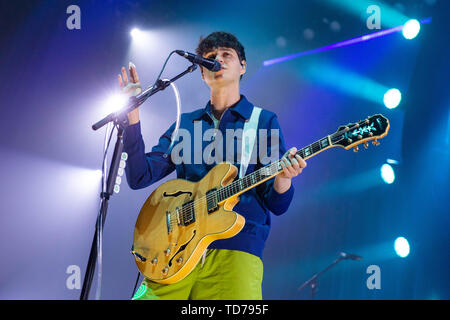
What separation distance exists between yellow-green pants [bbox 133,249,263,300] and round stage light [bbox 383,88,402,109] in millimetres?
2339

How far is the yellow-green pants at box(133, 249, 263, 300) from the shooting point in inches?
78.1

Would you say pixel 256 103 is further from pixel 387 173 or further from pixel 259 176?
pixel 259 176

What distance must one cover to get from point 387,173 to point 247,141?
195 cm

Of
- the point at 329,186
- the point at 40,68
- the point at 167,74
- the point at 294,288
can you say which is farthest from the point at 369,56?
the point at 40,68

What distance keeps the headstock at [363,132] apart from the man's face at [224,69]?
803mm

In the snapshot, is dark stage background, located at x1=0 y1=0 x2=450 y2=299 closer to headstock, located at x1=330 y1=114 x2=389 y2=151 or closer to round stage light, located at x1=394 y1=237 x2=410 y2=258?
round stage light, located at x1=394 y1=237 x2=410 y2=258

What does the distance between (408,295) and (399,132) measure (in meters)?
1.39

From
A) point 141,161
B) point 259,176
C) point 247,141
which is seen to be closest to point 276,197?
point 259,176

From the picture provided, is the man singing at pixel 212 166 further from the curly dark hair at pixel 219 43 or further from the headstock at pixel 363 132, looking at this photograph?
the headstock at pixel 363 132

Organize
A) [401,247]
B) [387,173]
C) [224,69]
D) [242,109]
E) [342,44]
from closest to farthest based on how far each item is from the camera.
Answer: [242,109], [224,69], [401,247], [387,173], [342,44]

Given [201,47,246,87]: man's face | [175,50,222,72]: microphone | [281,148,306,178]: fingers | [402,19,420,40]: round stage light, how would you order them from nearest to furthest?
[281,148,306,178]: fingers
[175,50,222,72]: microphone
[201,47,246,87]: man's face
[402,19,420,40]: round stage light

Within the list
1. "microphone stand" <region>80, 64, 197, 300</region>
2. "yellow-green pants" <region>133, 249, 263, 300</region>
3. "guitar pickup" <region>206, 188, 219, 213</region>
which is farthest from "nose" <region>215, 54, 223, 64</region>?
"yellow-green pants" <region>133, 249, 263, 300</region>

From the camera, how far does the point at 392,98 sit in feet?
12.3

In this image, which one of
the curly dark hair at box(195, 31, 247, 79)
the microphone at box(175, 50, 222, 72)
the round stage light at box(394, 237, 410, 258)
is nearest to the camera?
the microphone at box(175, 50, 222, 72)
